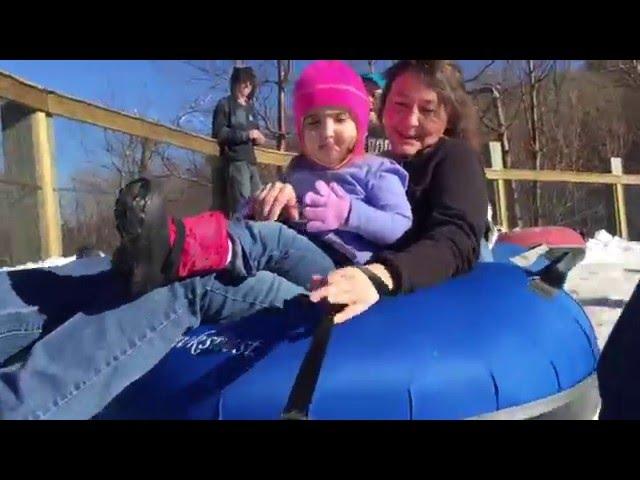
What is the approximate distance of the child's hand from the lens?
1.56 meters

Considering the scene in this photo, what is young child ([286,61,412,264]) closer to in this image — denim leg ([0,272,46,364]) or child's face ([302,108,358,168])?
child's face ([302,108,358,168])

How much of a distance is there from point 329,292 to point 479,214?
1.56 feet

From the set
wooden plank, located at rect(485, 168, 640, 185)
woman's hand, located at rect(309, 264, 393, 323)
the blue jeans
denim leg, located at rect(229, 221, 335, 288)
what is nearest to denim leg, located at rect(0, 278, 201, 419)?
the blue jeans

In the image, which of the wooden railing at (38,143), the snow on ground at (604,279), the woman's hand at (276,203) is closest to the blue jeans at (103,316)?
the woman's hand at (276,203)

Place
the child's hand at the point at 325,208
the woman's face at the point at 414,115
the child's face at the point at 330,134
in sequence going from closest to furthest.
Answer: the child's hand at the point at 325,208 → the child's face at the point at 330,134 → the woman's face at the point at 414,115

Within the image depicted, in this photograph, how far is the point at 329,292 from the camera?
126cm

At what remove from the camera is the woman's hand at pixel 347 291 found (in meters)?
1.27

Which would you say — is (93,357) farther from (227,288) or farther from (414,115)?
(414,115)

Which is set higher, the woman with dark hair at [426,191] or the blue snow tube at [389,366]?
the woman with dark hair at [426,191]

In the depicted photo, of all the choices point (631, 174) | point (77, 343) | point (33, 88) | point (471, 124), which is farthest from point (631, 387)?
point (631, 174)

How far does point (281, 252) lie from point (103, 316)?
34 cm

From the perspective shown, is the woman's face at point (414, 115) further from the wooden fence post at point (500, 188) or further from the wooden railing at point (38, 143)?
the wooden fence post at point (500, 188)

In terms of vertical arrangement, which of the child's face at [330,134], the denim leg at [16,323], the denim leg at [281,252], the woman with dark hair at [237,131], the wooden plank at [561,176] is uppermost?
the woman with dark hair at [237,131]

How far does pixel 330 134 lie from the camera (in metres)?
1.71
